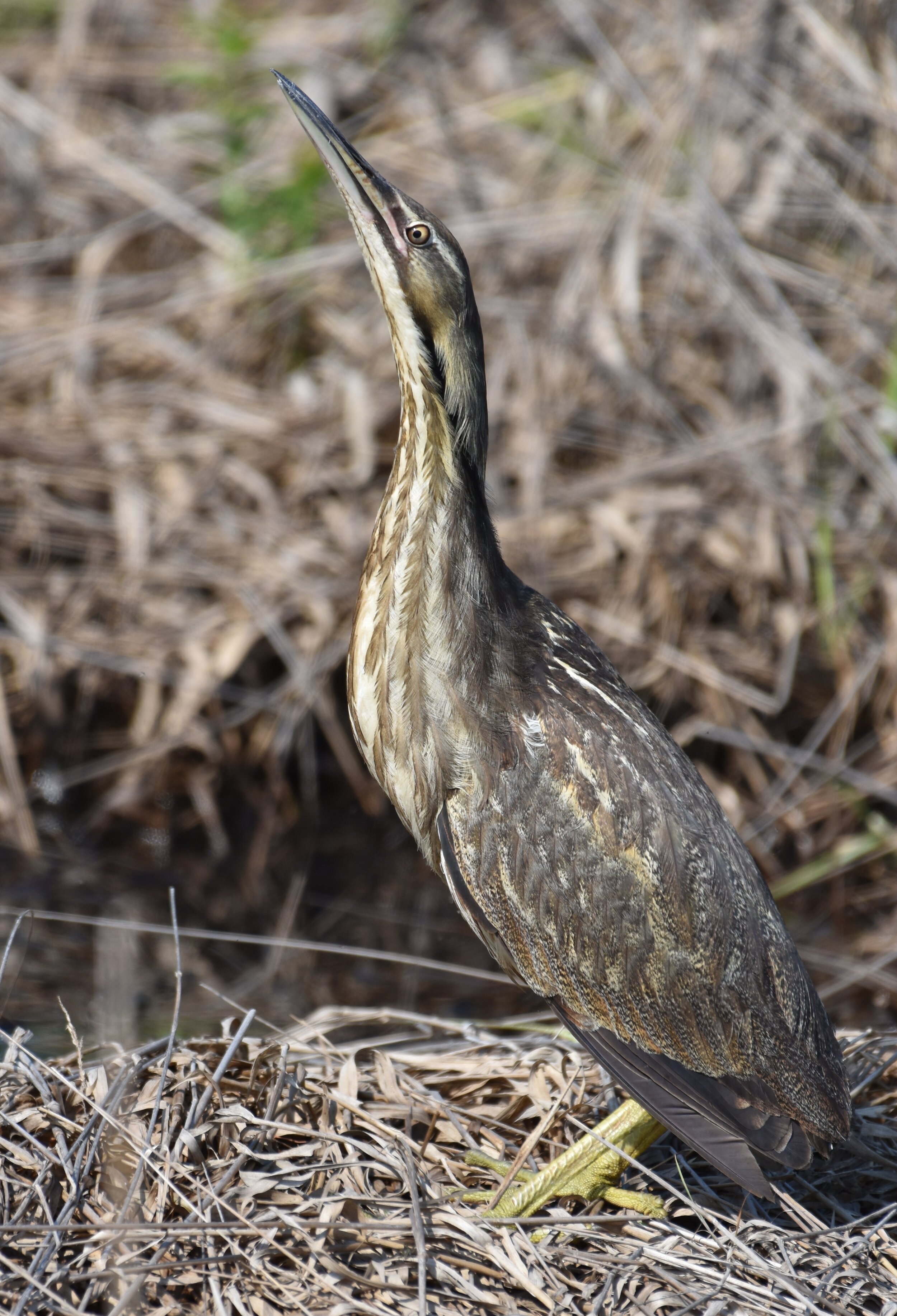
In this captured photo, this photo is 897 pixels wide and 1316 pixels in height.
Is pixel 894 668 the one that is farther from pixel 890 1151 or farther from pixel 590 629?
pixel 890 1151

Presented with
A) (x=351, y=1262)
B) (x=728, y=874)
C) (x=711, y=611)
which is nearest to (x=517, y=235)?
(x=711, y=611)

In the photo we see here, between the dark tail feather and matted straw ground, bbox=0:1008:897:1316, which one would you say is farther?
the dark tail feather

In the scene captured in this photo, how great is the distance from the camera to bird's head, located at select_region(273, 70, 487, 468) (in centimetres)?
224

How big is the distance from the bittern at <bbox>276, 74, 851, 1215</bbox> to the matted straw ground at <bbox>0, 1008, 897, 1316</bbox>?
0.47 feet

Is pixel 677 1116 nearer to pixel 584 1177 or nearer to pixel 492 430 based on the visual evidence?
pixel 584 1177

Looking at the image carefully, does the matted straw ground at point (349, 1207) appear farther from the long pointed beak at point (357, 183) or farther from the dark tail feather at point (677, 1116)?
the long pointed beak at point (357, 183)

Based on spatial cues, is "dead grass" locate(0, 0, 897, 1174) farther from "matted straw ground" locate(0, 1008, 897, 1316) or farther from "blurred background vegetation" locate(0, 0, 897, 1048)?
"matted straw ground" locate(0, 1008, 897, 1316)

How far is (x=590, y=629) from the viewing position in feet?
14.3

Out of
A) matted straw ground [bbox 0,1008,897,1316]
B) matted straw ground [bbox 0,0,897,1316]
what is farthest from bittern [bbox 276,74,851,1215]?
matted straw ground [bbox 0,0,897,1316]

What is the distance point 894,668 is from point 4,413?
3.02 m

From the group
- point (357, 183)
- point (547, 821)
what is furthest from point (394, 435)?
point (547, 821)

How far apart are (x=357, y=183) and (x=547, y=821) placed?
107 cm

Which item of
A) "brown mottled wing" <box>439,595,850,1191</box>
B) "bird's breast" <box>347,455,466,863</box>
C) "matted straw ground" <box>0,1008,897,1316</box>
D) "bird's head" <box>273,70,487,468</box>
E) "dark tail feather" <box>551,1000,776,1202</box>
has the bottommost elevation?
"matted straw ground" <box>0,1008,897,1316</box>

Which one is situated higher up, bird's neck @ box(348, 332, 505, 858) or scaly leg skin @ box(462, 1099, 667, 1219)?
bird's neck @ box(348, 332, 505, 858)
